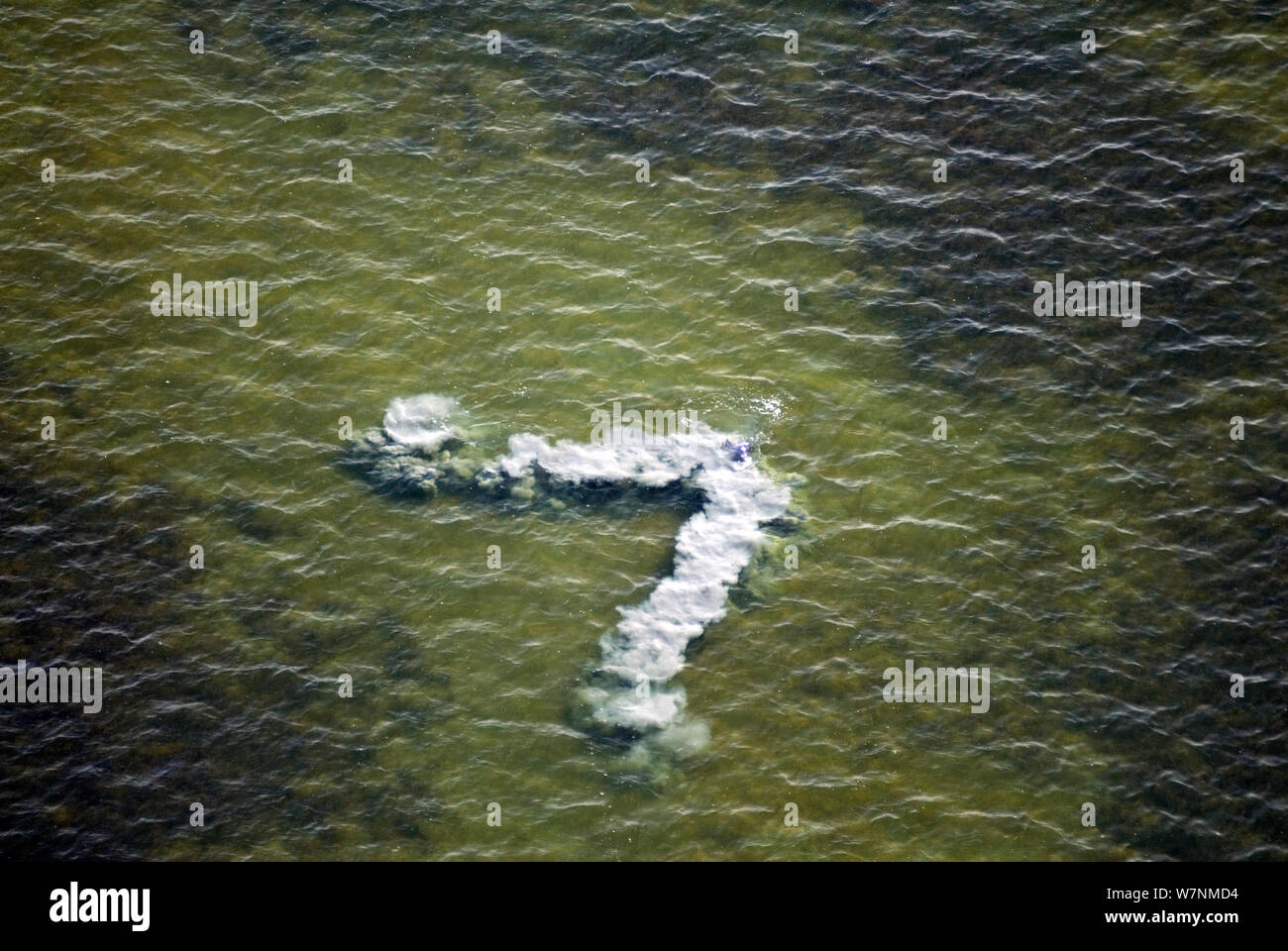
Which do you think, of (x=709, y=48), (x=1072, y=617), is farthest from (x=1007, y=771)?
(x=709, y=48)

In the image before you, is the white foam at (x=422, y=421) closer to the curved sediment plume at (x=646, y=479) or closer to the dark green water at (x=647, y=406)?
the curved sediment plume at (x=646, y=479)

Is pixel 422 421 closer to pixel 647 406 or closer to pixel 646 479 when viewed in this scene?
pixel 647 406

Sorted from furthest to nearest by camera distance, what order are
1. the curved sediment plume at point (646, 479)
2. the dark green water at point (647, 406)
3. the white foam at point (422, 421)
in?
1. the white foam at point (422, 421)
2. the curved sediment plume at point (646, 479)
3. the dark green water at point (647, 406)

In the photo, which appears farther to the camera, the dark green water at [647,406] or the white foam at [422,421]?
the white foam at [422,421]

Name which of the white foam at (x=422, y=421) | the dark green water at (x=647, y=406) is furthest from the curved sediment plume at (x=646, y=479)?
the dark green water at (x=647, y=406)

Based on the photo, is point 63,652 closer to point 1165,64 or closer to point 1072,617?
point 1072,617

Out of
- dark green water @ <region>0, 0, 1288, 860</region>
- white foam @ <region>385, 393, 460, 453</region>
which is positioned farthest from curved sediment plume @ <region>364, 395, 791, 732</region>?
dark green water @ <region>0, 0, 1288, 860</region>
